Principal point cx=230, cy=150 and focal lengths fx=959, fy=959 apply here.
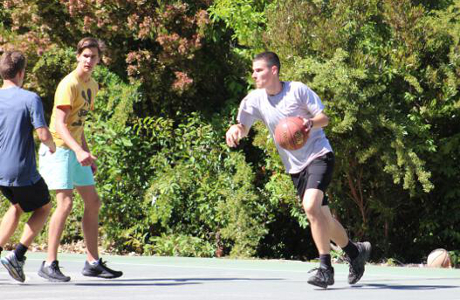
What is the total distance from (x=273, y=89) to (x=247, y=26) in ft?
17.6

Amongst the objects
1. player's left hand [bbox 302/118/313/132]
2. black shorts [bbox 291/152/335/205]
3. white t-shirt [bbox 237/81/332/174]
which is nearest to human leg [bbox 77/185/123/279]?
white t-shirt [bbox 237/81/332/174]

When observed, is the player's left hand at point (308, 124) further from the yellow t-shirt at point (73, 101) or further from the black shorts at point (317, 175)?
the yellow t-shirt at point (73, 101)

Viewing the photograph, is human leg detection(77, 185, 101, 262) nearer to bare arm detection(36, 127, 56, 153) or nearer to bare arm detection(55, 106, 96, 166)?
bare arm detection(55, 106, 96, 166)

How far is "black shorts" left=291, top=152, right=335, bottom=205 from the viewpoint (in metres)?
7.87

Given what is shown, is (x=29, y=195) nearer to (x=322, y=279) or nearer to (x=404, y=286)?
(x=322, y=279)

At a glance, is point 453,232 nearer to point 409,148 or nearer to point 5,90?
point 409,148

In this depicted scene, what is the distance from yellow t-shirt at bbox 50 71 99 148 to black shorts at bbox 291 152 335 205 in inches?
78.1

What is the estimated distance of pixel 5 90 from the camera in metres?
8.00

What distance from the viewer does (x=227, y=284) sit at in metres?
8.28

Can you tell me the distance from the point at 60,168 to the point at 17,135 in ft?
1.99

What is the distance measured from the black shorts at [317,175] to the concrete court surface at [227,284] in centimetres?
84

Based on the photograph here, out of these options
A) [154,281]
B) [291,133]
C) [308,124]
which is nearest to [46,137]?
[154,281]

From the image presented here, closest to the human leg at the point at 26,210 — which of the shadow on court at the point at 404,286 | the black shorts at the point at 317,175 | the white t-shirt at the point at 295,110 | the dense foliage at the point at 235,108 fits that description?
the white t-shirt at the point at 295,110

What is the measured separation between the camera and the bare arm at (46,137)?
779 cm
